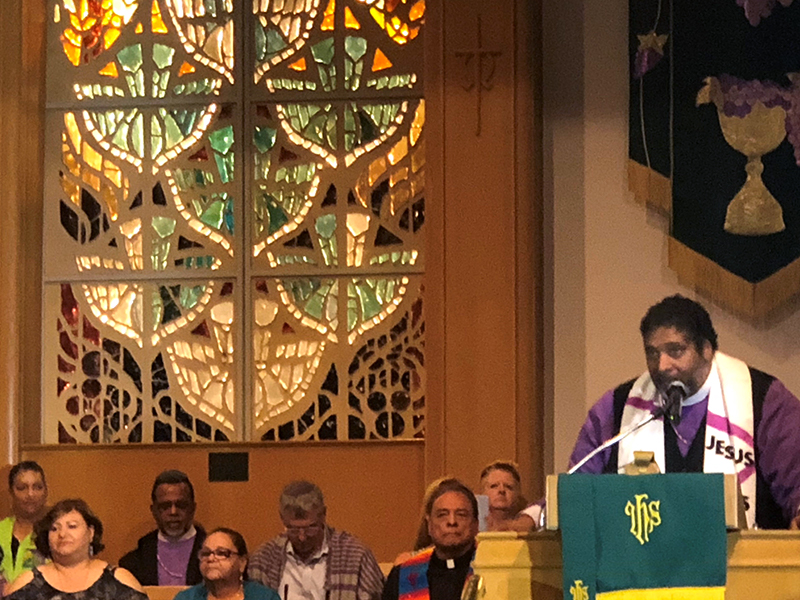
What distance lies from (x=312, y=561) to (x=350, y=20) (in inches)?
144

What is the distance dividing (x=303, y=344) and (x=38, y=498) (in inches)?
79.1

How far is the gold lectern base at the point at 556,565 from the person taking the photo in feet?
12.8

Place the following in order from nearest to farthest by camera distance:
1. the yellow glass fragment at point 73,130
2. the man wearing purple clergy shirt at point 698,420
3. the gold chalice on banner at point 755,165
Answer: the man wearing purple clergy shirt at point 698,420 → the gold chalice on banner at point 755,165 → the yellow glass fragment at point 73,130

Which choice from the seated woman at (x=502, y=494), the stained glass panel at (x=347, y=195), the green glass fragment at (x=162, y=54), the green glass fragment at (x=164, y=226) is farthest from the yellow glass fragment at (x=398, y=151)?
the seated woman at (x=502, y=494)

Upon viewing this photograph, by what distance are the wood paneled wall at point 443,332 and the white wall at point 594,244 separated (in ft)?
0.50

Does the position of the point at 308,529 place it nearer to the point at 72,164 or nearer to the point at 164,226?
the point at 164,226

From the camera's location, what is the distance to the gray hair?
21.6 feet

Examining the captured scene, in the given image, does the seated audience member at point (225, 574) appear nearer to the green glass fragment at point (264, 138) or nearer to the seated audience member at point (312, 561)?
the seated audience member at point (312, 561)

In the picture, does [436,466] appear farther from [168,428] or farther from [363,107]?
[363,107]

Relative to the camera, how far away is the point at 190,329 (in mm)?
8812

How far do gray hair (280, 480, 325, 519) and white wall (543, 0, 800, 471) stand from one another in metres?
2.03

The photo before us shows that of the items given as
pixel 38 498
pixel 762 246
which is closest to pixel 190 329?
pixel 38 498

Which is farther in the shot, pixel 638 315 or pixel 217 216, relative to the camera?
pixel 217 216

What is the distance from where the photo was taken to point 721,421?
477 centimetres
